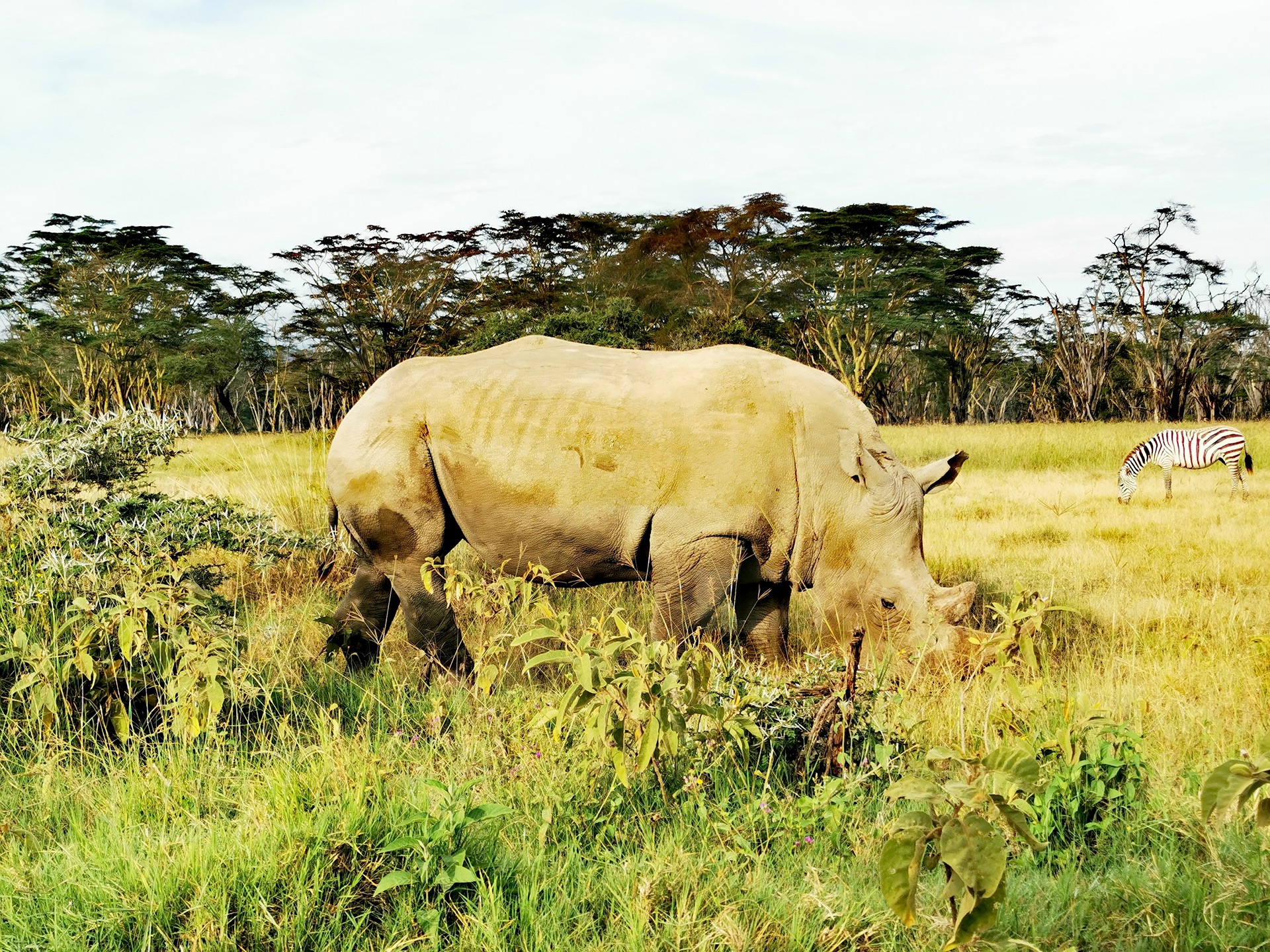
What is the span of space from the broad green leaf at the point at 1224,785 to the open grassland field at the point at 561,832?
0.59 metres

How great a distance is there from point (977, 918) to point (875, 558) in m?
2.54

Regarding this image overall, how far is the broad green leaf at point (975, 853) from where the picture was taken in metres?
1.55

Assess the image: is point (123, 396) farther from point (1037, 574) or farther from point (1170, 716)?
point (1170, 716)

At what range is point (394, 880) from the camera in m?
2.09

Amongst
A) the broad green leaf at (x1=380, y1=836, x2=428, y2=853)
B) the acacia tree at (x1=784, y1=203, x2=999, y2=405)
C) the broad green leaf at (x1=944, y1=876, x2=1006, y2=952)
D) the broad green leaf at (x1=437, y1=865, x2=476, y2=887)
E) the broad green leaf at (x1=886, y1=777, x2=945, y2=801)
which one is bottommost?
the broad green leaf at (x1=437, y1=865, x2=476, y2=887)

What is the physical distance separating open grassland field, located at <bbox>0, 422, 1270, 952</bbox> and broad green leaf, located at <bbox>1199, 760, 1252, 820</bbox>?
0.59 metres

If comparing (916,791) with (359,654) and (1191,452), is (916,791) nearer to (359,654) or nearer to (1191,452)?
(359,654)

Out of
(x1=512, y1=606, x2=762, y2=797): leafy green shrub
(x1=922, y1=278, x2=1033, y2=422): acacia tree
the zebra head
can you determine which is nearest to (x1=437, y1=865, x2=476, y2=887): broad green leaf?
(x1=512, y1=606, x2=762, y2=797): leafy green shrub

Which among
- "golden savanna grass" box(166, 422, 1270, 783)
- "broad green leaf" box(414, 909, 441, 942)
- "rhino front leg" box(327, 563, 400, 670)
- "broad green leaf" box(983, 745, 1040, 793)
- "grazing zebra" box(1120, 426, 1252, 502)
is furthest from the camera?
"grazing zebra" box(1120, 426, 1252, 502)

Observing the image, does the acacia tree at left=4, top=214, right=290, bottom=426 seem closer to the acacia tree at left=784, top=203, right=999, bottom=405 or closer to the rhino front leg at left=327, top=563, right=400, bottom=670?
the acacia tree at left=784, top=203, right=999, bottom=405

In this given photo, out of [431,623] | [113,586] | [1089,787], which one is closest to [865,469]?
[1089,787]

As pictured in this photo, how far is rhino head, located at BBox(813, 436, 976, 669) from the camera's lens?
158 inches

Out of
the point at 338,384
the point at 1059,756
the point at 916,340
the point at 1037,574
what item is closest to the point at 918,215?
the point at 916,340

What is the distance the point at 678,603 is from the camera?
161 inches
